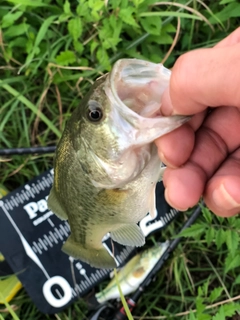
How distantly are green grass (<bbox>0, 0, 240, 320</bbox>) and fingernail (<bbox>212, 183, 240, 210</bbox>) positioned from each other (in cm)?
98

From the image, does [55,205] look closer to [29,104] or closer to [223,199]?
[223,199]

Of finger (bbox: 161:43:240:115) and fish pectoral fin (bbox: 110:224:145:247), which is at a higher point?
finger (bbox: 161:43:240:115)

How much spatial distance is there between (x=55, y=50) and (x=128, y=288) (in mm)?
1303

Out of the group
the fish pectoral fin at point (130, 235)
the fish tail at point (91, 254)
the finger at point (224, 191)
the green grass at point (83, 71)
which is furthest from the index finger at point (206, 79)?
the green grass at point (83, 71)

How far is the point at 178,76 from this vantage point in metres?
1.15

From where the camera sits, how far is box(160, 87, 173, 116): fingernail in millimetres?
1257

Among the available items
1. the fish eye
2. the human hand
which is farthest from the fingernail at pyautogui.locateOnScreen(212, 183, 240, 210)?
the fish eye

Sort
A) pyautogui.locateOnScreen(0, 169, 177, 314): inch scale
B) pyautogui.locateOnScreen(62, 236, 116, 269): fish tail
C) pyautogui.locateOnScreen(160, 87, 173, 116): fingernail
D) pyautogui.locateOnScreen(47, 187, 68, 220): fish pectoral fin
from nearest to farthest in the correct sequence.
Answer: pyautogui.locateOnScreen(160, 87, 173, 116): fingernail < pyautogui.locateOnScreen(47, 187, 68, 220): fish pectoral fin < pyautogui.locateOnScreen(62, 236, 116, 269): fish tail < pyautogui.locateOnScreen(0, 169, 177, 314): inch scale

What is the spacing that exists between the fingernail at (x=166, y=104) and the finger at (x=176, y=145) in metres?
0.08

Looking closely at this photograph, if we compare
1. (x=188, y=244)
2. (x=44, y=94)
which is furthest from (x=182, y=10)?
(x=188, y=244)

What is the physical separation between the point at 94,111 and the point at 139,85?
0.15 metres

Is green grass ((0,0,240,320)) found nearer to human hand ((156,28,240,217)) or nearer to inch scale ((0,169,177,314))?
inch scale ((0,169,177,314))

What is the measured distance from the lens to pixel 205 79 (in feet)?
3.65

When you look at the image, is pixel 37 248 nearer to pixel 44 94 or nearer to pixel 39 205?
pixel 39 205
